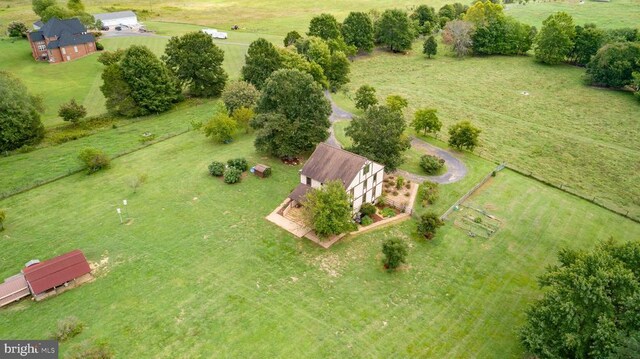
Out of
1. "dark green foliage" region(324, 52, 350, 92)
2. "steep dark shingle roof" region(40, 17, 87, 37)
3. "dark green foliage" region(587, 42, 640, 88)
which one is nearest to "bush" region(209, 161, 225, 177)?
"dark green foliage" region(324, 52, 350, 92)

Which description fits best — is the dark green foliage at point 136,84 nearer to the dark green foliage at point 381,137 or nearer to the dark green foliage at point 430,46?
the dark green foliage at point 381,137

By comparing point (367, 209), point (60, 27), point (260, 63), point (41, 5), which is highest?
point (41, 5)

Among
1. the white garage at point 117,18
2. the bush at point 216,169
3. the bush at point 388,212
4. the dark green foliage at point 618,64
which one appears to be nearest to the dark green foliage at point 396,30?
the dark green foliage at point 618,64

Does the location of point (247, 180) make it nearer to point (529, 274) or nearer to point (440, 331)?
point (440, 331)

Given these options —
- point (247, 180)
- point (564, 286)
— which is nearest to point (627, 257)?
point (564, 286)
